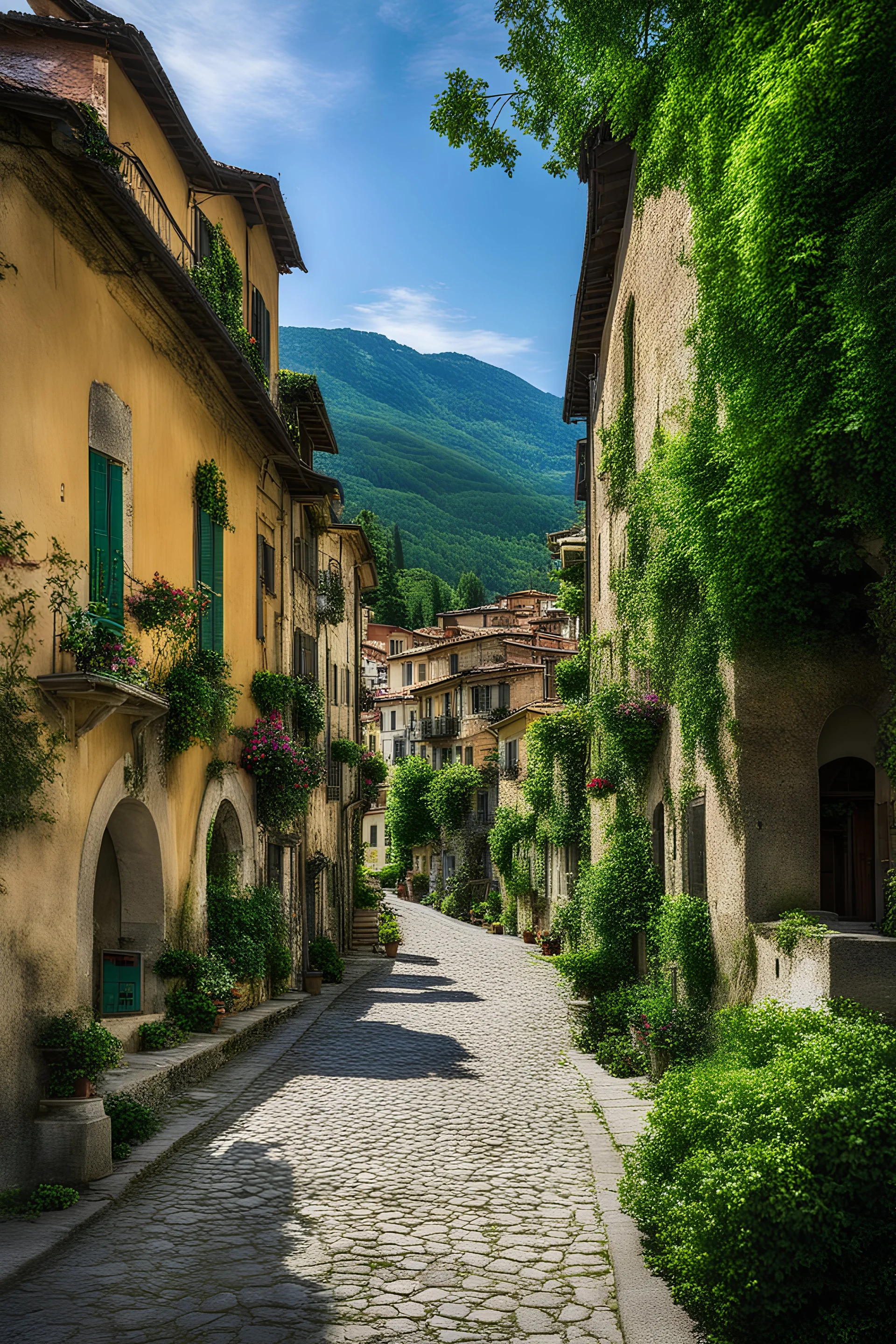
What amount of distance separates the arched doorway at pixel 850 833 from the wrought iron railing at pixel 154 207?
27.3 ft

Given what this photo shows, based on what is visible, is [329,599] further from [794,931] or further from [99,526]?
[794,931]

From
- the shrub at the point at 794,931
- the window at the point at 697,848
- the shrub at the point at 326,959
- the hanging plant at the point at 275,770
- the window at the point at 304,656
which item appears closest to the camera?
the shrub at the point at 794,931

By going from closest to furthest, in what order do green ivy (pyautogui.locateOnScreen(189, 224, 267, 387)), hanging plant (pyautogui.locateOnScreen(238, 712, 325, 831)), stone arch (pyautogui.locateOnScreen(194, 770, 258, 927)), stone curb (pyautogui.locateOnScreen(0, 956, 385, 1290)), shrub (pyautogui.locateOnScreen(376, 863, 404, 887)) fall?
stone curb (pyautogui.locateOnScreen(0, 956, 385, 1290))
stone arch (pyautogui.locateOnScreen(194, 770, 258, 927))
green ivy (pyautogui.locateOnScreen(189, 224, 267, 387))
hanging plant (pyautogui.locateOnScreen(238, 712, 325, 831))
shrub (pyautogui.locateOnScreen(376, 863, 404, 887))

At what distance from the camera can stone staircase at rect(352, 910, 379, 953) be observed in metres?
34.1

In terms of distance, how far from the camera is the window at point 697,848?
1134 centimetres

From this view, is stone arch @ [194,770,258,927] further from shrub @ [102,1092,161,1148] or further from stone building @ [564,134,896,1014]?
stone building @ [564,134,896,1014]

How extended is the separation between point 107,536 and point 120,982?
4.97m

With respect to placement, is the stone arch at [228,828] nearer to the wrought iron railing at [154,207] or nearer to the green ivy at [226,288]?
the green ivy at [226,288]

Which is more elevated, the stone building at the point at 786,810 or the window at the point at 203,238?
the window at the point at 203,238

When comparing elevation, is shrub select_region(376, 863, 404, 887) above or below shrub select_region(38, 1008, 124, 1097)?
below

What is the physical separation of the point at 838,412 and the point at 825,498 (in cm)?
61

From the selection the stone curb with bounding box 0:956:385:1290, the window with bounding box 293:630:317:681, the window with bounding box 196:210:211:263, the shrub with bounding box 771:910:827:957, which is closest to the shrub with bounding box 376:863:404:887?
the window with bounding box 293:630:317:681

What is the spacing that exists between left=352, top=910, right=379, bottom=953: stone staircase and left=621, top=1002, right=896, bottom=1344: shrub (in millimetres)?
28099

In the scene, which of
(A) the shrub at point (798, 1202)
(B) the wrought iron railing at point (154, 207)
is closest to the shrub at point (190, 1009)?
(A) the shrub at point (798, 1202)
